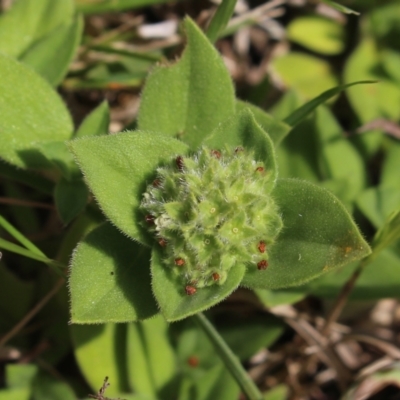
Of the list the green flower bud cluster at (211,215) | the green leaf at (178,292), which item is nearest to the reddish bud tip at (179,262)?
the green flower bud cluster at (211,215)

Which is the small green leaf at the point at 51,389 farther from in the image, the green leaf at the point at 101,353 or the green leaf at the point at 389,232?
the green leaf at the point at 389,232

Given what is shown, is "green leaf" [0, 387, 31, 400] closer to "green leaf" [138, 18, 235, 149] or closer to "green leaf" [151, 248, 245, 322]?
"green leaf" [151, 248, 245, 322]

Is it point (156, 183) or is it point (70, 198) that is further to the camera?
point (70, 198)

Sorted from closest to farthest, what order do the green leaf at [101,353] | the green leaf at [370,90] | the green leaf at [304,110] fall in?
the green leaf at [304,110], the green leaf at [101,353], the green leaf at [370,90]

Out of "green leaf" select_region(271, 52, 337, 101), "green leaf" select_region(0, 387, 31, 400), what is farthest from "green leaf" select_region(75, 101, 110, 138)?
"green leaf" select_region(271, 52, 337, 101)

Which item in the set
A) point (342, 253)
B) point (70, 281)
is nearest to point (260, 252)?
point (342, 253)

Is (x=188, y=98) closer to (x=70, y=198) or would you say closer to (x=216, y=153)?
(x=216, y=153)

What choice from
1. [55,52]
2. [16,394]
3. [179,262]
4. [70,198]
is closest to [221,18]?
[55,52]
